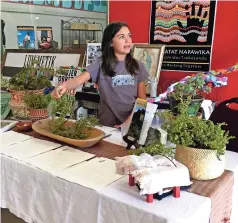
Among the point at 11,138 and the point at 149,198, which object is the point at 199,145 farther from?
the point at 11,138

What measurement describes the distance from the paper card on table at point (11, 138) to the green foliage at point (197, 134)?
A: 759 millimetres

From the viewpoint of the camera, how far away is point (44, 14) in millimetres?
3623

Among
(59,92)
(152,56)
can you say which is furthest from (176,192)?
(152,56)

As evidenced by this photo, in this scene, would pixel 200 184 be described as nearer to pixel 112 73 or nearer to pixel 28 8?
pixel 112 73

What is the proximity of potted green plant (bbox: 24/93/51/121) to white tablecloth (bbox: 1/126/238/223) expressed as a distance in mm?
458

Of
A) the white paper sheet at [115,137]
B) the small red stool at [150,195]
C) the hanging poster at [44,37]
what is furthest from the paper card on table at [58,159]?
the hanging poster at [44,37]

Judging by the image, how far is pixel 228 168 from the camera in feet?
3.71

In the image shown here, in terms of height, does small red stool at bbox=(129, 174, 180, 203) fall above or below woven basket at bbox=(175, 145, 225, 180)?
below

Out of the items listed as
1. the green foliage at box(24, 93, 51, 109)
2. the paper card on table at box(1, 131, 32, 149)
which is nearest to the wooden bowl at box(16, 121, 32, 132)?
the paper card on table at box(1, 131, 32, 149)

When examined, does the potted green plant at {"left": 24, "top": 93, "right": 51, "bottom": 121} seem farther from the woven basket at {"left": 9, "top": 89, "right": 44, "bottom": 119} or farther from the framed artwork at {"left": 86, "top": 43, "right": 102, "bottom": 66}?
the framed artwork at {"left": 86, "top": 43, "right": 102, "bottom": 66}

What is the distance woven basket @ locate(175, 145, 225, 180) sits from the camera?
3.22 feet

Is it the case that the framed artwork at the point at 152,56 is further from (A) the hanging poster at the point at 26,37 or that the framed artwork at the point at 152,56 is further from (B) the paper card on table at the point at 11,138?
(B) the paper card on table at the point at 11,138

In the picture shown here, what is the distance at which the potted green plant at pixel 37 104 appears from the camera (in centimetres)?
168

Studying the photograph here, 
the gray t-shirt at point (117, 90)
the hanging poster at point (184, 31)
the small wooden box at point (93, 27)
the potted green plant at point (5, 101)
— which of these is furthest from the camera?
the small wooden box at point (93, 27)
